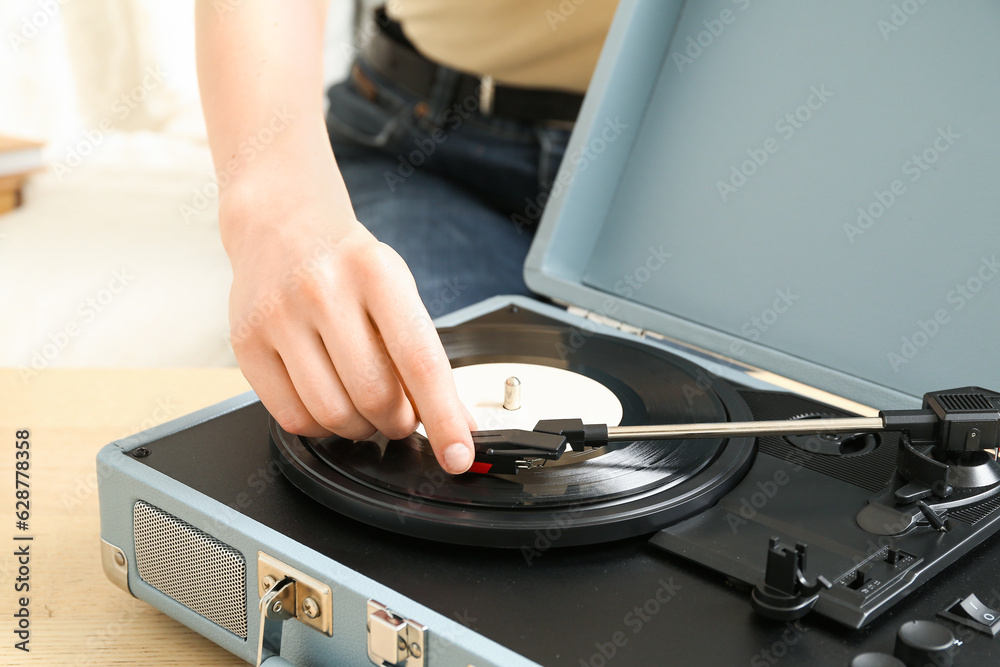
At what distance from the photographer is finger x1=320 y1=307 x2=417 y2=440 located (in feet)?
2.33

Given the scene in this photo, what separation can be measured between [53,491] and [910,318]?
0.91m

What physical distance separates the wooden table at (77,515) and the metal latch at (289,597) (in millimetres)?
114

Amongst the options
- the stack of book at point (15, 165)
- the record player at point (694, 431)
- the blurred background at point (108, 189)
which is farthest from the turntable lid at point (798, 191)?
the stack of book at point (15, 165)

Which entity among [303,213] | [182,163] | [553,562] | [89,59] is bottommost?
[182,163]

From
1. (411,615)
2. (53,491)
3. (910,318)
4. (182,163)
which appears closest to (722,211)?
(910,318)

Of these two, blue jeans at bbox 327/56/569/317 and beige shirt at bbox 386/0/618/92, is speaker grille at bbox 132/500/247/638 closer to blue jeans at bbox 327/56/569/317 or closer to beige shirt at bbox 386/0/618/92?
blue jeans at bbox 327/56/569/317

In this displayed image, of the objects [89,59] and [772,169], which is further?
[89,59]

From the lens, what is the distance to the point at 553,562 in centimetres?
65

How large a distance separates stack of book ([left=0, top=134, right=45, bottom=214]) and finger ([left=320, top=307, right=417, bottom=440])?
6.43ft

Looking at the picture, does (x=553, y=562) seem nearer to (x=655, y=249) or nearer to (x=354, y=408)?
(x=354, y=408)

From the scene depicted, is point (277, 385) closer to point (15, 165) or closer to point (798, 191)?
point (798, 191)

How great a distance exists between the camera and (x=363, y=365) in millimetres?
710

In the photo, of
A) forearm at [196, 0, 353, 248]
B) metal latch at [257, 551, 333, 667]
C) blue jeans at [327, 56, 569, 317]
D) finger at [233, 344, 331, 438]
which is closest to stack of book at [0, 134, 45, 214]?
blue jeans at [327, 56, 569, 317]

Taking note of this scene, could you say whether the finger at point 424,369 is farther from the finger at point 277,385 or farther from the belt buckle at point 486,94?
the belt buckle at point 486,94
